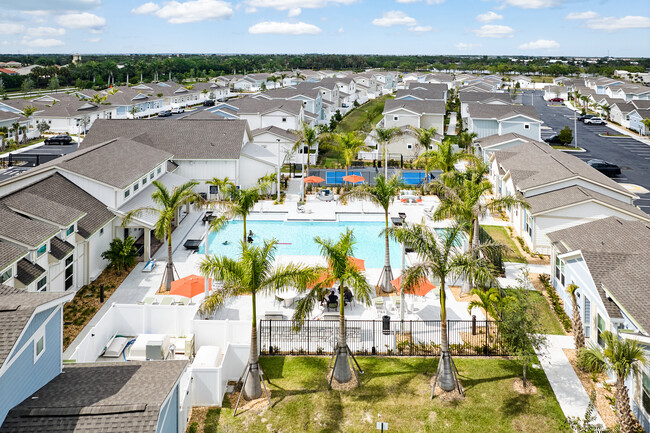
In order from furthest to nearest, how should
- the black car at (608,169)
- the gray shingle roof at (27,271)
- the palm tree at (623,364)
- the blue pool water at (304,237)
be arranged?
1. the black car at (608,169)
2. the blue pool water at (304,237)
3. the gray shingle roof at (27,271)
4. the palm tree at (623,364)

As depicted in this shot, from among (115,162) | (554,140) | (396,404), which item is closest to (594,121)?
(554,140)

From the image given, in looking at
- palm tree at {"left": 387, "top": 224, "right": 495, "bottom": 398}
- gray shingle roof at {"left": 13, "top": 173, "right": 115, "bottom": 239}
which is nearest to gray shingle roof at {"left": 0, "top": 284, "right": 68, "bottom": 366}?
palm tree at {"left": 387, "top": 224, "right": 495, "bottom": 398}

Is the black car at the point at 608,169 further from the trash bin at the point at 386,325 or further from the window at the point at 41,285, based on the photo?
the window at the point at 41,285

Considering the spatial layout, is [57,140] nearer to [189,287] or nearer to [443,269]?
[189,287]

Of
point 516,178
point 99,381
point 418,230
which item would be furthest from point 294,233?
point 99,381

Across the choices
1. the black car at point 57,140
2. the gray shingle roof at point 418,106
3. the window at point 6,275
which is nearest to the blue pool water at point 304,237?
the window at point 6,275

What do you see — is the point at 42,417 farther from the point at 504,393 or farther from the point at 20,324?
the point at 504,393
